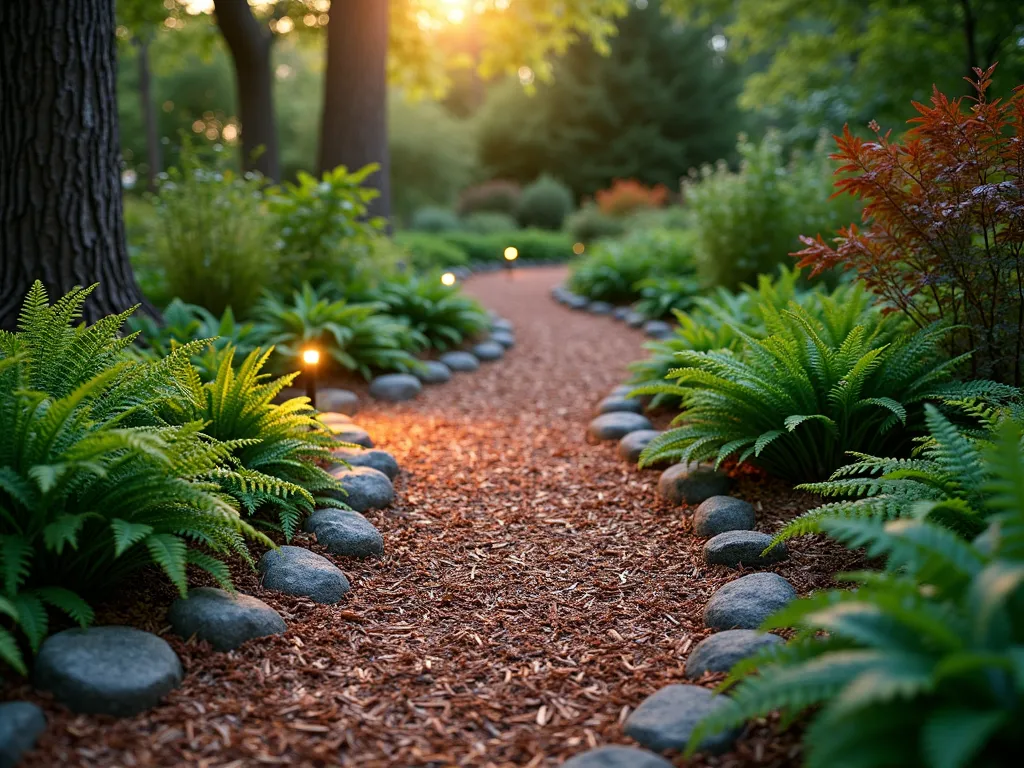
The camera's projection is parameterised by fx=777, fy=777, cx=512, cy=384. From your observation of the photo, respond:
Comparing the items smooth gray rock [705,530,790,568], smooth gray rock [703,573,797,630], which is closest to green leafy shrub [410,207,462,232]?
smooth gray rock [705,530,790,568]

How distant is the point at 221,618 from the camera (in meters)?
2.52

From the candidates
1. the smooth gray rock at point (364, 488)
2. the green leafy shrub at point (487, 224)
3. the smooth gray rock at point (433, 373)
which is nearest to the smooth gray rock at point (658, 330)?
the smooth gray rock at point (433, 373)

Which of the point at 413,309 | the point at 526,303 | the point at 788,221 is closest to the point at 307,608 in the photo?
the point at 413,309

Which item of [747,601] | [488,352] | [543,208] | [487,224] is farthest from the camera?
[543,208]

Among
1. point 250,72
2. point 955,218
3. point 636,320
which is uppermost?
point 250,72

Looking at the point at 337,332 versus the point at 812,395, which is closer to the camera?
the point at 812,395

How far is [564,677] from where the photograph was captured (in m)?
2.53

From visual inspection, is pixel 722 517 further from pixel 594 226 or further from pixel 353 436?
pixel 594 226

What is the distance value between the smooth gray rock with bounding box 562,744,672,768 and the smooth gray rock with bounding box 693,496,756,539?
1.59 m

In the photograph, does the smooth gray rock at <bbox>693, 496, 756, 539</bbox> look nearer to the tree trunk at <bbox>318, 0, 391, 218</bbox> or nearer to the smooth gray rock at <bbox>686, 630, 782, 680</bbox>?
the smooth gray rock at <bbox>686, 630, 782, 680</bbox>

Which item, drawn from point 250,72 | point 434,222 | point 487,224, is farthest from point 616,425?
point 487,224

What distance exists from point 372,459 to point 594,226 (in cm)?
1425

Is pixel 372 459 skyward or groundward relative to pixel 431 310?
groundward

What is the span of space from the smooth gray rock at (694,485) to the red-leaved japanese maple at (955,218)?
119 centimetres
